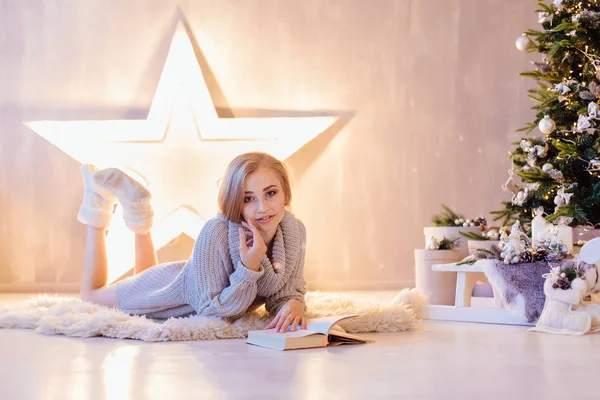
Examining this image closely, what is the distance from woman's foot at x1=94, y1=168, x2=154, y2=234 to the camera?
2881mm

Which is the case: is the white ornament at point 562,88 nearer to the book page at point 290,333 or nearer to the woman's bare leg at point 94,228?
the book page at point 290,333

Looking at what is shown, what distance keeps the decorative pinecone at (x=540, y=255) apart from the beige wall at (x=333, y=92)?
1672mm

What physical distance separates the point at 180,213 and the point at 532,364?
257cm

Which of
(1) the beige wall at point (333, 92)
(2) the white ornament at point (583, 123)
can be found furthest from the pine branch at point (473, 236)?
(1) the beige wall at point (333, 92)

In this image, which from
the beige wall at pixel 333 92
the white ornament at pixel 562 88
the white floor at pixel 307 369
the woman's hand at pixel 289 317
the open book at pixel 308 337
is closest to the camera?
the white floor at pixel 307 369

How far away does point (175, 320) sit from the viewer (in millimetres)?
2236

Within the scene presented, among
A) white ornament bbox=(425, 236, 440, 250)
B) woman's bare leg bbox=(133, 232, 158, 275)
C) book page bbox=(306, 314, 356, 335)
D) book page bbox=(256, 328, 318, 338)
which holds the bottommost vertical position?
book page bbox=(256, 328, 318, 338)

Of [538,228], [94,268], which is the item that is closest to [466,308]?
[538,228]

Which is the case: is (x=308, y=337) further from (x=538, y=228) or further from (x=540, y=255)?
(x=538, y=228)

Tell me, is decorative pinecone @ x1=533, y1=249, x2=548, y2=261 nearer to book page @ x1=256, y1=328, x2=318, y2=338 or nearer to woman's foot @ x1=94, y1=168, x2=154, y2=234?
book page @ x1=256, y1=328, x2=318, y2=338

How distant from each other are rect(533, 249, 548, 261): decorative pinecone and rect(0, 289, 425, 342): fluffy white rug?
45cm

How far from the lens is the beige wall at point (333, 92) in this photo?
430cm

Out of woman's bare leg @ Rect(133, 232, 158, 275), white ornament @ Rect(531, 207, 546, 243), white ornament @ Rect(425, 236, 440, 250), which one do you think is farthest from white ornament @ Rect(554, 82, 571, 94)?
woman's bare leg @ Rect(133, 232, 158, 275)

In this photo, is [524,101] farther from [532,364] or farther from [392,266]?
[532,364]
